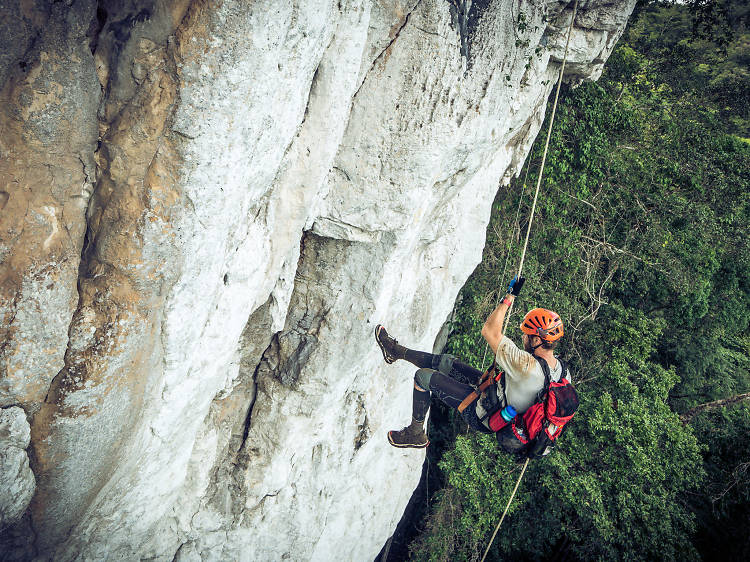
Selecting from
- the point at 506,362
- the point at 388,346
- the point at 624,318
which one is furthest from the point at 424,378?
the point at 624,318

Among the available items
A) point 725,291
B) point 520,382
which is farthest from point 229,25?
point 725,291

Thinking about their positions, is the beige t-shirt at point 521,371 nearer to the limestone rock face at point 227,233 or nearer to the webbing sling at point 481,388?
the webbing sling at point 481,388

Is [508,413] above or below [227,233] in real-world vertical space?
below

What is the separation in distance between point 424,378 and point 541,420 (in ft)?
5.17

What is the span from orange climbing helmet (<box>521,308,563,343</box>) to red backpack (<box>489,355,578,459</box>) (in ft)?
0.69

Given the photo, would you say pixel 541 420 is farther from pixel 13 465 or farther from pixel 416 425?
pixel 13 465

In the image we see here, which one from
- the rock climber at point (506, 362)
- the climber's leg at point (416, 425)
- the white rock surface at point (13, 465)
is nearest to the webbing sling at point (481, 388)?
the rock climber at point (506, 362)

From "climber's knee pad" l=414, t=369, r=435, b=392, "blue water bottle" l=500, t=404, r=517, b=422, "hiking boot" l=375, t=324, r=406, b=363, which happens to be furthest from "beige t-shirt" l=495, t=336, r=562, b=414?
"hiking boot" l=375, t=324, r=406, b=363

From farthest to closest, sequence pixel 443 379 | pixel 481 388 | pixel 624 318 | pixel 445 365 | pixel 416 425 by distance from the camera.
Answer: pixel 624 318
pixel 416 425
pixel 445 365
pixel 443 379
pixel 481 388

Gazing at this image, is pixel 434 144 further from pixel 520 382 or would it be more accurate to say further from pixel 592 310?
pixel 592 310

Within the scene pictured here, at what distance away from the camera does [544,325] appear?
12.4 feet

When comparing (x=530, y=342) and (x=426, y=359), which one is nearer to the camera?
(x=530, y=342)

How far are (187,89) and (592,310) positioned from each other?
27.1 feet

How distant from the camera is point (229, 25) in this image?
2.61 metres
